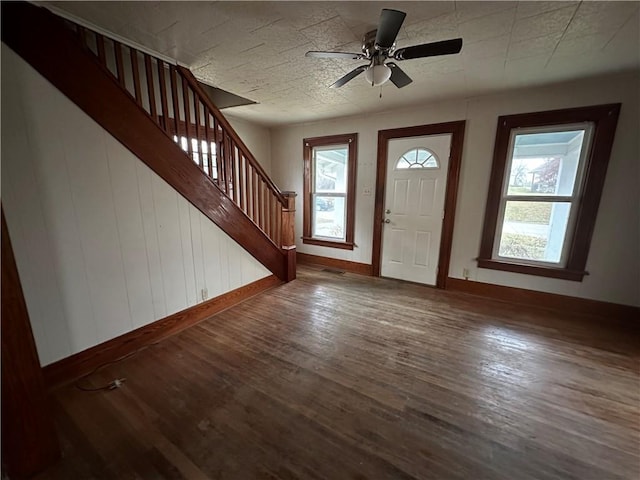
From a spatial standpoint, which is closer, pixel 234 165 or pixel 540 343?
pixel 540 343

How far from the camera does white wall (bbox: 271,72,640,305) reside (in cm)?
252

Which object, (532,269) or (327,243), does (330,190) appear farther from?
(532,269)

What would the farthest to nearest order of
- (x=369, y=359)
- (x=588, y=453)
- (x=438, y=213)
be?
(x=438, y=213)
(x=369, y=359)
(x=588, y=453)

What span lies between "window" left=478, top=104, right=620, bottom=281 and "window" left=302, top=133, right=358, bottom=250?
1827 mm

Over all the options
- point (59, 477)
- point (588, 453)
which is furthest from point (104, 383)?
point (588, 453)

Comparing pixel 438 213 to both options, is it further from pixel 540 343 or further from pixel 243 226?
pixel 243 226

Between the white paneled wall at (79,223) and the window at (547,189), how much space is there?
336 centimetres

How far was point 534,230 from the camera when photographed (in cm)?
300

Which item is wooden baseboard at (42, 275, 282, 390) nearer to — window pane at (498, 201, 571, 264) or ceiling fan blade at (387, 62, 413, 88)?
ceiling fan blade at (387, 62, 413, 88)

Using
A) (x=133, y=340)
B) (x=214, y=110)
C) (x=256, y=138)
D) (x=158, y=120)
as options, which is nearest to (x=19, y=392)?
(x=133, y=340)

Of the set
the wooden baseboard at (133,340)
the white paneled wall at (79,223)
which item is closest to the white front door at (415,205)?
the wooden baseboard at (133,340)

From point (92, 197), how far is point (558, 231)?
4282 mm

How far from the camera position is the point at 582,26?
171 centimetres

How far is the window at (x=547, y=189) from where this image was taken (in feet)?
8.64
